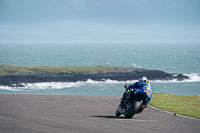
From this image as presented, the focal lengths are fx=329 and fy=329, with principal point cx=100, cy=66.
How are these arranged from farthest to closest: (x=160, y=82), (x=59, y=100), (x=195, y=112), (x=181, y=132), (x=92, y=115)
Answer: (x=160, y=82)
(x=59, y=100)
(x=195, y=112)
(x=92, y=115)
(x=181, y=132)

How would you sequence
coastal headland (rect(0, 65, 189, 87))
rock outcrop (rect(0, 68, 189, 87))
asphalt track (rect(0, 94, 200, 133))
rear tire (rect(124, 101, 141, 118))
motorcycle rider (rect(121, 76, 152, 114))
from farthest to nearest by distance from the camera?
coastal headland (rect(0, 65, 189, 87)) < rock outcrop (rect(0, 68, 189, 87)) < motorcycle rider (rect(121, 76, 152, 114)) < rear tire (rect(124, 101, 141, 118)) < asphalt track (rect(0, 94, 200, 133))

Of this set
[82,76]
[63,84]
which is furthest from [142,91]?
[82,76]

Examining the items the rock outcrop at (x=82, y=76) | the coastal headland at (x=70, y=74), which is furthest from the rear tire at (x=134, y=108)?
the coastal headland at (x=70, y=74)

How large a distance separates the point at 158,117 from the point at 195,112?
8.40 feet

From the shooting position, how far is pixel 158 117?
1406cm

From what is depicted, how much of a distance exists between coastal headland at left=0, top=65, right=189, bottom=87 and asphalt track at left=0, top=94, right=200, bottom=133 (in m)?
52.1

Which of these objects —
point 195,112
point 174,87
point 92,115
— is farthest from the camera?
point 174,87

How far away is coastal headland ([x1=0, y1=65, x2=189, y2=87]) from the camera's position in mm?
72037

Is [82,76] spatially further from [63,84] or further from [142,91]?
[142,91]

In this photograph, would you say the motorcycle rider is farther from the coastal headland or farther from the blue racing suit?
the coastal headland

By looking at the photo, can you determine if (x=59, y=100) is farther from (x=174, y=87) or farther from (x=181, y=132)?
(x=174, y=87)

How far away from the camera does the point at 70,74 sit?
261ft

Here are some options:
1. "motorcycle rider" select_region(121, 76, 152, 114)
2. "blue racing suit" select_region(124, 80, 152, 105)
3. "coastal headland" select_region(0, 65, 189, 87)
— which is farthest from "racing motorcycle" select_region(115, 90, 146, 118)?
"coastal headland" select_region(0, 65, 189, 87)

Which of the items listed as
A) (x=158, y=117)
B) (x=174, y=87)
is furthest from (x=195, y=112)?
(x=174, y=87)
